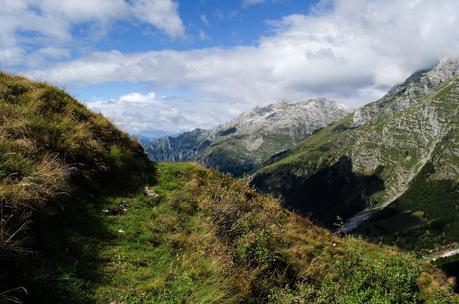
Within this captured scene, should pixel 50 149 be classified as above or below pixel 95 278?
above

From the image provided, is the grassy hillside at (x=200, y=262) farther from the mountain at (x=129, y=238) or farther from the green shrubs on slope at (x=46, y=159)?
the green shrubs on slope at (x=46, y=159)

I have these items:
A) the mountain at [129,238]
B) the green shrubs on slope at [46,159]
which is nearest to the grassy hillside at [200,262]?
the mountain at [129,238]

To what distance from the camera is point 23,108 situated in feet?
62.1

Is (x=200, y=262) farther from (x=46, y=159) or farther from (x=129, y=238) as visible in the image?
(x=46, y=159)

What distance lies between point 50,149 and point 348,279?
43.8ft

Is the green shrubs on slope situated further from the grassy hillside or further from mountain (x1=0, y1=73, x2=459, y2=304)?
the grassy hillside

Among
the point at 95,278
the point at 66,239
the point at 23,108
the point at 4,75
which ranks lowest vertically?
the point at 95,278

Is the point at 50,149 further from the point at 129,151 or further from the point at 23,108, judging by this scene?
the point at 129,151

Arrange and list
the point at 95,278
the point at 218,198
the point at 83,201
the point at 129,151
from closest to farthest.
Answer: the point at 95,278 < the point at 83,201 < the point at 218,198 < the point at 129,151

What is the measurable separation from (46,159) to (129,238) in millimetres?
4465

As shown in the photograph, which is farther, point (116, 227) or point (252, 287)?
point (116, 227)

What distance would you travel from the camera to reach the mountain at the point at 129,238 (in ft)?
36.8

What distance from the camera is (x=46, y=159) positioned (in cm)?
1575

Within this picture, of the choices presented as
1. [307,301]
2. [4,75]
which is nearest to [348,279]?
[307,301]
